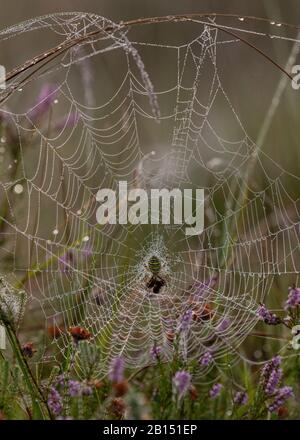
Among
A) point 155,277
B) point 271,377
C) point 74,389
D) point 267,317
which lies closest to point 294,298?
Answer: point 267,317

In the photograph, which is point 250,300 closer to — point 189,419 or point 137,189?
point 137,189

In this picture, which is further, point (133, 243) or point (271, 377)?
point (133, 243)

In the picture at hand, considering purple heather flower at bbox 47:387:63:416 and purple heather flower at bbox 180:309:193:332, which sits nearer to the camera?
purple heather flower at bbox 47:387:63:416

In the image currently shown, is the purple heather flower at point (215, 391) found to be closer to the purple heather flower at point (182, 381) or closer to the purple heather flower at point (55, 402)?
the purple heather flower at point (182, 381)

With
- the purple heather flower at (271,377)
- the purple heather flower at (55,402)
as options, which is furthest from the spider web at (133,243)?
the purple heather flower at (271,377)

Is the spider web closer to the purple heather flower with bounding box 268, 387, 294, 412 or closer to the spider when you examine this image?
the spider

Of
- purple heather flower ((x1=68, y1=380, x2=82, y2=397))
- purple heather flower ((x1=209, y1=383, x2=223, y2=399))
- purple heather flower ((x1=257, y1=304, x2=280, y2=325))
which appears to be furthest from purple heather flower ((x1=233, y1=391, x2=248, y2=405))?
purple heather flower ((x1=68, y1=380, x2=82, y2=397))

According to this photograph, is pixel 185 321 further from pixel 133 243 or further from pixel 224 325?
pixel 133 243

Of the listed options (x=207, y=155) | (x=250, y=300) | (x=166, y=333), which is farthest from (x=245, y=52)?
(x=166, y=333)
